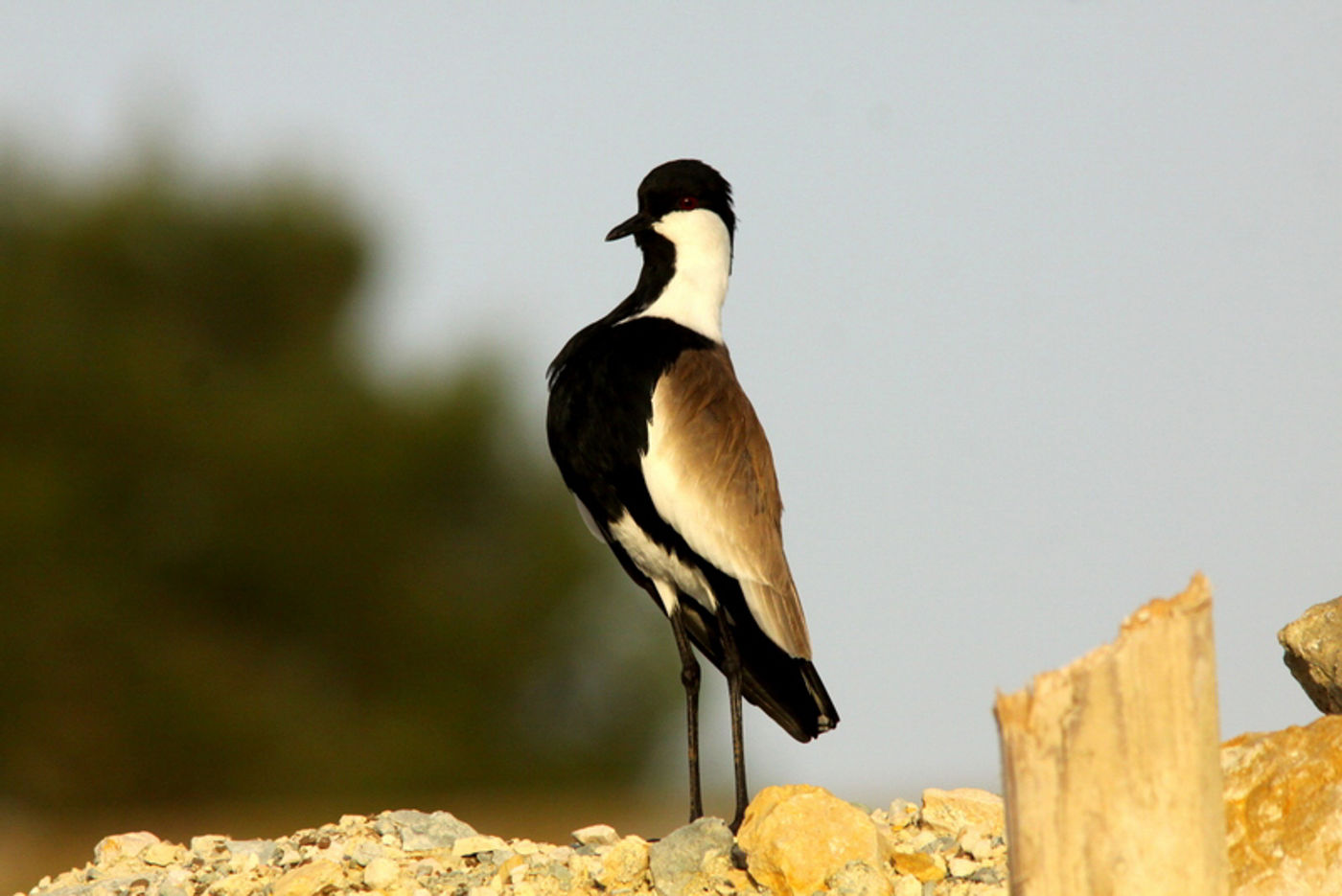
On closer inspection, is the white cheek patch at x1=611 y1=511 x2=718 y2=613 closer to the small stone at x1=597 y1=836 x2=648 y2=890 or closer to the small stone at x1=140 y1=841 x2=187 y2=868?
the small stone at x1=597 y1=836 x2=648 y2=890

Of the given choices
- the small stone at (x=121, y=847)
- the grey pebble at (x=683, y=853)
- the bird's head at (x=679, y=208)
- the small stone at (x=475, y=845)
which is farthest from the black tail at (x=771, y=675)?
the small stone at (x=121, y=847)

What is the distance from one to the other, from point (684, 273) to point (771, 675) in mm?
1752

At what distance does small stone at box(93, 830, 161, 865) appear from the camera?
20.4 feet

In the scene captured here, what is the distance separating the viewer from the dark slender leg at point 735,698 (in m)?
6.02

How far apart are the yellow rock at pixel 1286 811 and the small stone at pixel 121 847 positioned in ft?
14.2

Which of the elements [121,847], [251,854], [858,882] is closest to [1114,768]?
[858,882]

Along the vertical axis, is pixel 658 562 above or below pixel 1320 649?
above

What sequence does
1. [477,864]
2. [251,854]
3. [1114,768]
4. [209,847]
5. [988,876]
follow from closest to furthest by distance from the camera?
[1114,768] → [988,876] → [477,864] → [251,854] → [209,847]

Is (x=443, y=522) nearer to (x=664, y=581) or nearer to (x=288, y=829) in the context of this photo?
(x=288, y=829)

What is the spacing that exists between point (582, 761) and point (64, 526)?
7591 millimetres

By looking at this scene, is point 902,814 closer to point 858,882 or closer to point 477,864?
point 858,882

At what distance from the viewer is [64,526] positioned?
19.3 meters

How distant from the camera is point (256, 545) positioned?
19.9 meters

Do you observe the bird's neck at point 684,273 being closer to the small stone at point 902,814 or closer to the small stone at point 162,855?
the small stone at point 902,814
